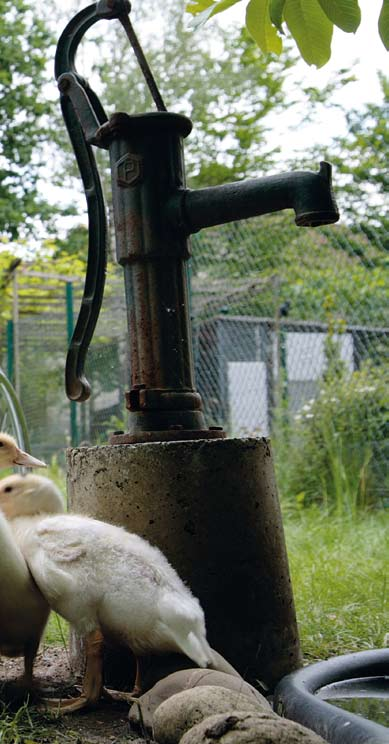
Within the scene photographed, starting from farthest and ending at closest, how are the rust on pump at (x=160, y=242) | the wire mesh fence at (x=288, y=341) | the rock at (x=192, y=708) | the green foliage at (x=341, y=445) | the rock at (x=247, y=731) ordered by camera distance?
the wire mesh fence at (x=288, y=341) < the green foliage at (x=341, y=445) < the rust on pump at (x=160, y=242) < the rock at (x=192, y=708) < the rock at (x=247, y=731)

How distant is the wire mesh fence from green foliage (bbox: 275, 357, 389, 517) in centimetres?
1

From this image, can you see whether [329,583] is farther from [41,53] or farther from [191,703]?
[41,53]

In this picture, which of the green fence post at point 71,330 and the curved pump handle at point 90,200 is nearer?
the curved pump handle at point 90,200

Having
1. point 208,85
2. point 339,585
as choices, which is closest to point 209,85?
point 208,85

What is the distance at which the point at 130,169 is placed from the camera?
2627mm

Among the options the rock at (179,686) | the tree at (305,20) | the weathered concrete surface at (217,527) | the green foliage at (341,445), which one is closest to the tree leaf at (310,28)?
the tree at (305,20)

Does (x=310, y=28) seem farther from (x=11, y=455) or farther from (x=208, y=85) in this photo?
(x=208, y=85)

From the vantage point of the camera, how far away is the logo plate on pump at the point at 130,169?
8.59 ft

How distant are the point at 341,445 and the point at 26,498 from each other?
14.1ft

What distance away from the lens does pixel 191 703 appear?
178 cm

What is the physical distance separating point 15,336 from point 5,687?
28.7 ft

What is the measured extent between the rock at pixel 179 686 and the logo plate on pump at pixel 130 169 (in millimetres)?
1426

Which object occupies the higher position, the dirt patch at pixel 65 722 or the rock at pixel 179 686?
the rock at pixel 179 686

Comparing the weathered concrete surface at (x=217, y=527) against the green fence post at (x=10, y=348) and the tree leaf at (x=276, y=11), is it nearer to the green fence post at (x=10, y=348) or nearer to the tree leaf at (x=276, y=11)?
the tree leaf at (x=276, y=11)
